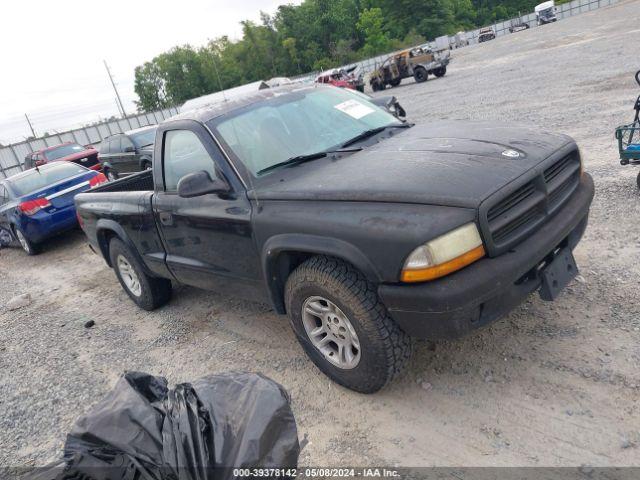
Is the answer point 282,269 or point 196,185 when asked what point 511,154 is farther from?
point 196,185

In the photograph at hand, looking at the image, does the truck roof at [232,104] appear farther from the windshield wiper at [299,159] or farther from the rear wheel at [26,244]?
the rear wheel at [26,244]

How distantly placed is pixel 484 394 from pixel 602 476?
0.73 m

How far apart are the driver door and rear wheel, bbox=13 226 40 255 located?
235 inches

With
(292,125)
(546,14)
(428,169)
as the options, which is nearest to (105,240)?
(292,125)

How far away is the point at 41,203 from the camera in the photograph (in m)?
8.44

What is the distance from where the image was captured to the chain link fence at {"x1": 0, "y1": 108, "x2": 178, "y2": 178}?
29609 mm

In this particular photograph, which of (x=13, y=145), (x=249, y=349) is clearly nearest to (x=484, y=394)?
(x=249, y=349)

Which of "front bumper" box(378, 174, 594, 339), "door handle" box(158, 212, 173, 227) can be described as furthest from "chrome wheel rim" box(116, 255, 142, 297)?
"front bumper" box(378, 174, 594, 339)

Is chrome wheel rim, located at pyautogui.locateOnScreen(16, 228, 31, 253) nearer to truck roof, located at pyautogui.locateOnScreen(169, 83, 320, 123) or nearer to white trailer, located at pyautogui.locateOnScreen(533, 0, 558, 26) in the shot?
truck roof, located at pyautogui.locateOnScreen(169, 83, 320, 123)

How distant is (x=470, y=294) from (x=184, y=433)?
1429 mm

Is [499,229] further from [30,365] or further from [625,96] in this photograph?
[625,96]

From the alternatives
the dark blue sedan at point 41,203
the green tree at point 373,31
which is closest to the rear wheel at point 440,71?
the dark blue sedan at point 41,203

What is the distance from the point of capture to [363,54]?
82375mm

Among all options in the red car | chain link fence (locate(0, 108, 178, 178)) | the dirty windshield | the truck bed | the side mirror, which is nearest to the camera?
the side mirror
